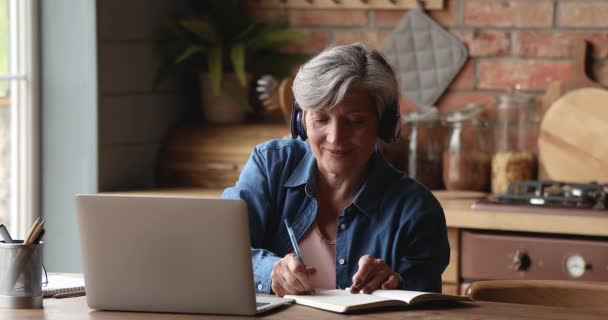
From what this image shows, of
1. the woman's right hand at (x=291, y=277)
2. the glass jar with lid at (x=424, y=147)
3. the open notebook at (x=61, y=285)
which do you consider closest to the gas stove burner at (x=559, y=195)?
the glass jar with lid at (x=424, y=147)

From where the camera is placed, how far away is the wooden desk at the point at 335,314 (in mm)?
1990

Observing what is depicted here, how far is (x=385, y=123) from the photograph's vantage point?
2.44m

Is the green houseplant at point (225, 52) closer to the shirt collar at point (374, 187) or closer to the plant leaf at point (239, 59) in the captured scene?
the plant leaf at point (239, 59)

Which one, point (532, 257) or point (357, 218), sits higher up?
point (357, 218)

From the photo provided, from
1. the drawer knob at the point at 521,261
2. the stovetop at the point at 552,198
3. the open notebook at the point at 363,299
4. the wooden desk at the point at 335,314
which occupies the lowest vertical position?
the drawer knob at the point at 521,261

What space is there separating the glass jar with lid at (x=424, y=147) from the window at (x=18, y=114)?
1294 millimetres

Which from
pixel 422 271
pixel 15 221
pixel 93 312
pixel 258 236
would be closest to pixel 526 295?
pixel 422 271

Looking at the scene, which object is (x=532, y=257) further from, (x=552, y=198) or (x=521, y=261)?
(x=552, y=198)

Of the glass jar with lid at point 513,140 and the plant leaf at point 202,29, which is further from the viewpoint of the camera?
the plant leaf at point 202,29

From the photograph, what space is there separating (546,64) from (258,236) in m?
1.56

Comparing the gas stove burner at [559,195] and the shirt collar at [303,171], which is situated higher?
the shirt collar at [303,171]

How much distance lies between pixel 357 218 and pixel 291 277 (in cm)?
34

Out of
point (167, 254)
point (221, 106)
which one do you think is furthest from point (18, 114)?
point (167, 254)

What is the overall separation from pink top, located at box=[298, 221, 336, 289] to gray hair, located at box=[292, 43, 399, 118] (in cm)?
31
